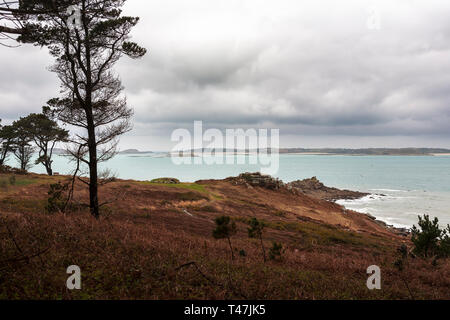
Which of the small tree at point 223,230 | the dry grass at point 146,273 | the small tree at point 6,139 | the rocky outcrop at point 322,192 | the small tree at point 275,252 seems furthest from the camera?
the rocky outcrop at point 322,192

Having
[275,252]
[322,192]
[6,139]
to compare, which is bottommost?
[322,192]

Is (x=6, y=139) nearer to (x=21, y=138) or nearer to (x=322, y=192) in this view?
(x=21, y=138)

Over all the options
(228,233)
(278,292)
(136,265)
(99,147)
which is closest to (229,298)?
(278,292)

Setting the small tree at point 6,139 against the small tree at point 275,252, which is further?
the small tree at point 6,139

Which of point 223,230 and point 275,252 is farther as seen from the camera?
point 275,252

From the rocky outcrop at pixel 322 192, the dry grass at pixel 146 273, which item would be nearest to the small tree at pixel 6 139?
the dry grass at pixel 146 273

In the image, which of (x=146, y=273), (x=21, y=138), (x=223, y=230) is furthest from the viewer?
(x=21, y=138)

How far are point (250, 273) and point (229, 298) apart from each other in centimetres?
182

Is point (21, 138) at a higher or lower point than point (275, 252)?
higher

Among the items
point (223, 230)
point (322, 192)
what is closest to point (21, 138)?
point (223, 230)

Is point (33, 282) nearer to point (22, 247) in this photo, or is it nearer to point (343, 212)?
point (22, 247)

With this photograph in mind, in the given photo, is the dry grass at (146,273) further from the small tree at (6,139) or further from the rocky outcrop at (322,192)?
the rocky outcrop at (322,192)

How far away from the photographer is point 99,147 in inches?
536

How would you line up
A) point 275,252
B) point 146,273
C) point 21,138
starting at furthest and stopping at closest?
point 21,138 → point 275,252 → point 146,273
